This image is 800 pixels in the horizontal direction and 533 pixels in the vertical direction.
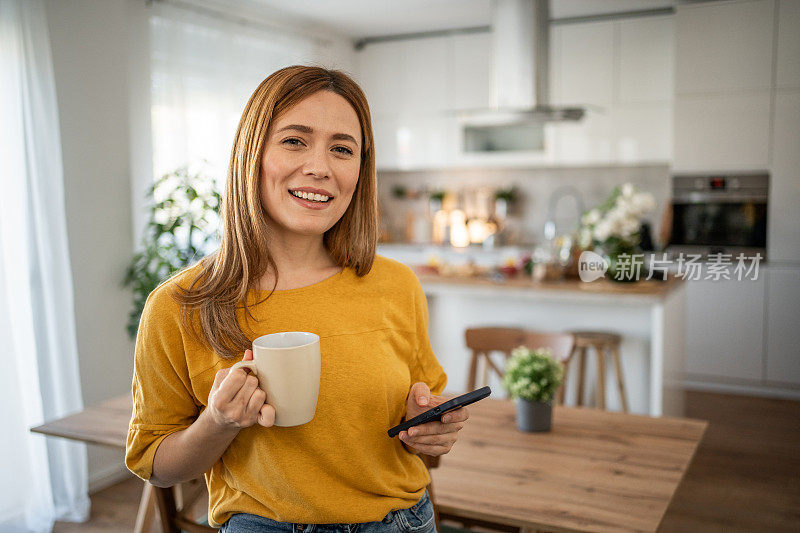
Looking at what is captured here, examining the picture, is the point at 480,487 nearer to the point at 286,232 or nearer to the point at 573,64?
the point at 286,232

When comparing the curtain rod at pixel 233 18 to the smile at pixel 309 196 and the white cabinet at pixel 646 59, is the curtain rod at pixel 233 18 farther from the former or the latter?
the smile at pixel 309 196

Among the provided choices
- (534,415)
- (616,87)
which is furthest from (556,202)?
(534,415)

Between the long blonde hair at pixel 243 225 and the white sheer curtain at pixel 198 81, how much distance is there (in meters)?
2.71

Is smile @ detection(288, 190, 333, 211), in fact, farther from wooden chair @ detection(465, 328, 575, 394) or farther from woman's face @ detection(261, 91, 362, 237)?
wooden chair @ detection(465, 328, 575, 394)

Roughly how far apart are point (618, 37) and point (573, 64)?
14.6 inches

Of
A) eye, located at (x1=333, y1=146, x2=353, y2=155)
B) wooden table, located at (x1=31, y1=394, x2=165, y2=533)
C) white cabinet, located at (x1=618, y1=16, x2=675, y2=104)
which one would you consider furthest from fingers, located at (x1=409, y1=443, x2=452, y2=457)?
white cabinet, located at (x1=618, y1=16, x2=675, y2=104)

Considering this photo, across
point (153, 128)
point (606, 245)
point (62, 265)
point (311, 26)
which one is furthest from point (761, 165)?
point (62, 265)

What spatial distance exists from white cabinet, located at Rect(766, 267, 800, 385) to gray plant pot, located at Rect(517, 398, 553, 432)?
3.48 m

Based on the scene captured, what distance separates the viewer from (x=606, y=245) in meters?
3.75

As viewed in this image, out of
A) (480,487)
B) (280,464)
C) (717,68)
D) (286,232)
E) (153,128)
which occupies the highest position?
(717,68)

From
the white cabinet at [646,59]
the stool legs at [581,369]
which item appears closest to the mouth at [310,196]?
the stool legs at [581,369]

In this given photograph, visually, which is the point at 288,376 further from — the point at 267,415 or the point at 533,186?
the point at 533,186

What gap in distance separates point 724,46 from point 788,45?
38cm

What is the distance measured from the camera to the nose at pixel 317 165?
1.11 m
